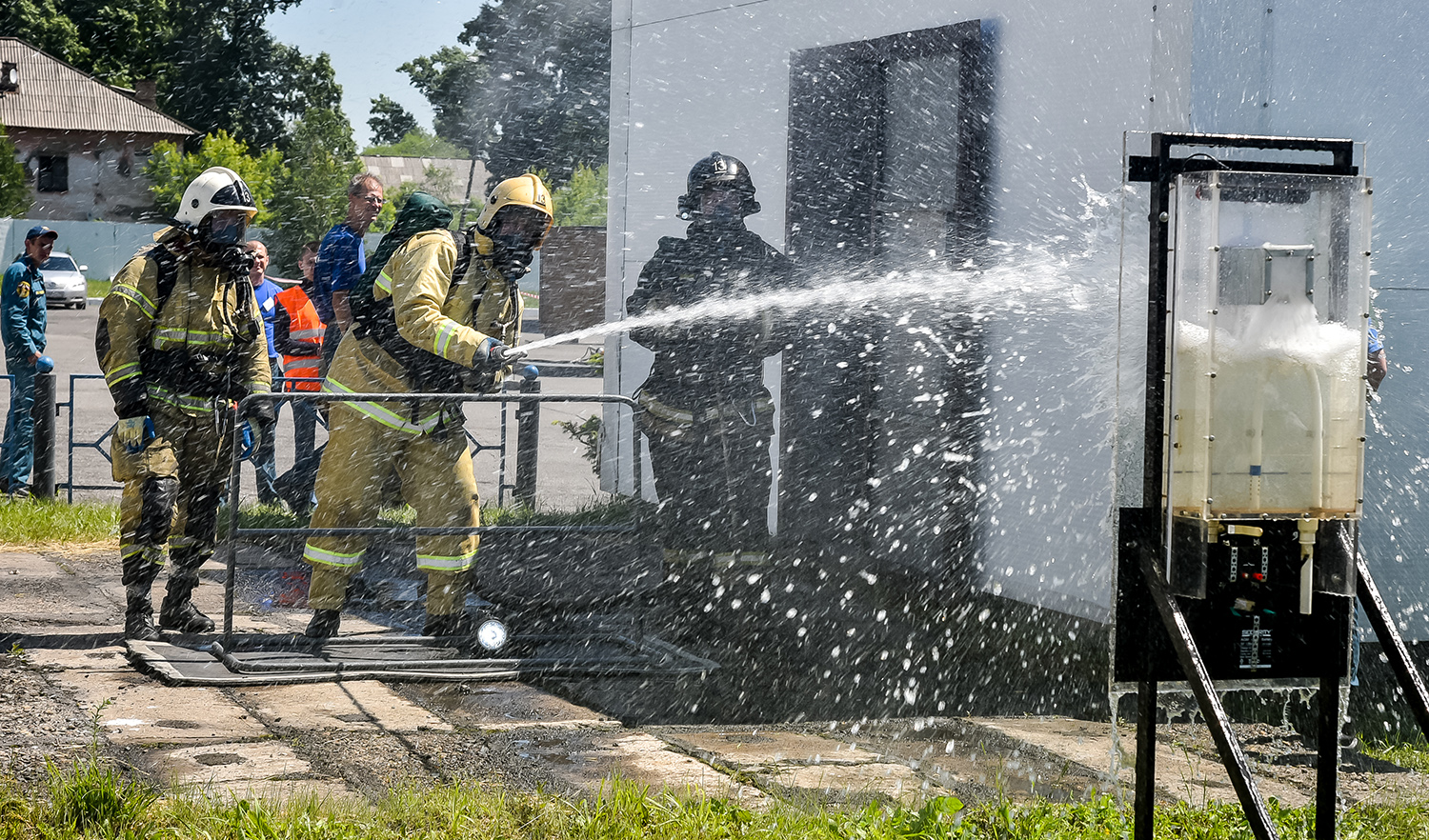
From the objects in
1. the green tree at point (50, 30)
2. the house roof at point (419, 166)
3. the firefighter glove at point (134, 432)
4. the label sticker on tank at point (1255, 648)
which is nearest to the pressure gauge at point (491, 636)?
the firefighter glove at point (134, 432)

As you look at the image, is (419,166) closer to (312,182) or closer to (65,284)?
(312,182)

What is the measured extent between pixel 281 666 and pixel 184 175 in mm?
19475

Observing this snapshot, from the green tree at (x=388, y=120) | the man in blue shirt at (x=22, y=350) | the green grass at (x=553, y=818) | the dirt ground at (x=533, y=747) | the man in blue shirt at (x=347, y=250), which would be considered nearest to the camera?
the green grass at (x=553, y=818)

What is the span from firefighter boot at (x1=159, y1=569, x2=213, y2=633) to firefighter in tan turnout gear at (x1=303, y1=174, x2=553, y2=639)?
0.57 metres

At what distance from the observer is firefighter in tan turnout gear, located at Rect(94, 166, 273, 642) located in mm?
5707

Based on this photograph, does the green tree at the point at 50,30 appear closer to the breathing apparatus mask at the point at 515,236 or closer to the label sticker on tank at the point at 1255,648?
the breathing apparatus mask at the point at 515,236

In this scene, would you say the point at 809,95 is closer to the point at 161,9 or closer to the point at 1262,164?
the point at 1262,164

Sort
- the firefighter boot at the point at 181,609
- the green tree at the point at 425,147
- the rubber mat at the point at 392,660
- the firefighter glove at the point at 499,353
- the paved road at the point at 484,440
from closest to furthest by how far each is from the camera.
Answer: the rubber mat at the point at 392,660 < the firefighter glove at the point at 499,353 < the firefighter boot at the point at 181,609 < the paved road at the point at 484,440 < the green tree at the point at 425,147

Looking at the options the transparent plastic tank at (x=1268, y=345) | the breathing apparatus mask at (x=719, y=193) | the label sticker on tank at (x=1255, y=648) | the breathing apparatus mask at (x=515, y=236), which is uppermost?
the breathing apparatus mask at (x=719, y=193)

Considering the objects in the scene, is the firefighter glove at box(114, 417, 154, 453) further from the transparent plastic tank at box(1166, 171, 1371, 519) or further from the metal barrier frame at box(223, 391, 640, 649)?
the transparent plastic tank at box(1166, 171, 1371, 519)

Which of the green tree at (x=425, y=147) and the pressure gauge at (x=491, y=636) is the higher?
the green tree at (x=425, y=147)

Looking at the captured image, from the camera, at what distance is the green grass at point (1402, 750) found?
14.6ft

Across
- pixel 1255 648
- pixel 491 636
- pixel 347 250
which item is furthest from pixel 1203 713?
pixel 347 250

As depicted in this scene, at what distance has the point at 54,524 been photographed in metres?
8.13
